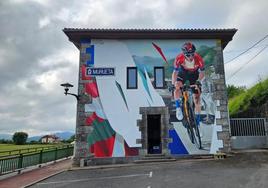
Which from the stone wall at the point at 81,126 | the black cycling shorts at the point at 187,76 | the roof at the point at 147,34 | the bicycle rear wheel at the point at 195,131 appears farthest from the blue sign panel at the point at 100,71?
the bicycle rear wheel at the point at 195,131

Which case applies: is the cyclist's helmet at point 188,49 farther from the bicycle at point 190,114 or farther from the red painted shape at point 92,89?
the red painted shape at point 92,89

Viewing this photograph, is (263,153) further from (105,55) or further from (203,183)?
(105,55)

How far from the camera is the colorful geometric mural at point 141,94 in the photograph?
11750 millimetres

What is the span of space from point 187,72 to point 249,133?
4.73 m

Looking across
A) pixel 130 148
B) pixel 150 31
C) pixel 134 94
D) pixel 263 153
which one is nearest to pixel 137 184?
pixel 130 148

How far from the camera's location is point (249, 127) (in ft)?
42.2

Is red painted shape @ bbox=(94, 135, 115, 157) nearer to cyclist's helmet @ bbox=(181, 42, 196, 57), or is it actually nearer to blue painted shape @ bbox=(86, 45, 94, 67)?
blue painted shape @ bbox=(86, 45, 94, 67)

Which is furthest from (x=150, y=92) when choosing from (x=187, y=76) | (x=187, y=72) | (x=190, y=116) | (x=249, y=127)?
(x=249, y=127)

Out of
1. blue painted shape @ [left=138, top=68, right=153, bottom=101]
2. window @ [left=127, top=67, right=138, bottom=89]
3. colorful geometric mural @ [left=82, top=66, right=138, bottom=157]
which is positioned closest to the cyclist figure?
blue painted shape @ [left=138, top=68, right=153, bottom=101]

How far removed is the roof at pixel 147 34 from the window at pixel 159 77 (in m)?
1.75

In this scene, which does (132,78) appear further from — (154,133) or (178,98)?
(154,133)

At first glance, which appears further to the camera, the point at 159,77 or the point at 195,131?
the point at 159,77

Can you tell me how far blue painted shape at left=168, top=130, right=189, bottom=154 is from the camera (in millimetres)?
11708

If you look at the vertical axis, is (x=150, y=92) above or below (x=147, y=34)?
below
